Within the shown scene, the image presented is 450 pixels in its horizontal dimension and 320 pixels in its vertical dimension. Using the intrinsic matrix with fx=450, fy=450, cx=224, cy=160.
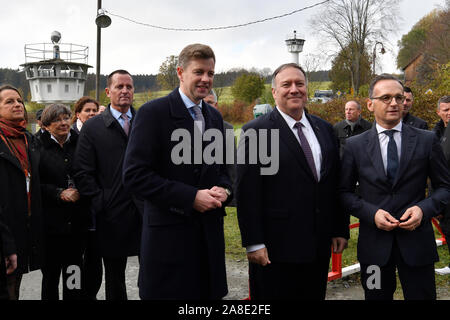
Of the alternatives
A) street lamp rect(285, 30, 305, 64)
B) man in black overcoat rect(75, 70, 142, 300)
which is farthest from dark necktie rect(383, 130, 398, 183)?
street lamp rect(285, 30, 305, 64)

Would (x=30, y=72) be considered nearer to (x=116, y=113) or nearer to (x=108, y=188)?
(x=116, y=113)

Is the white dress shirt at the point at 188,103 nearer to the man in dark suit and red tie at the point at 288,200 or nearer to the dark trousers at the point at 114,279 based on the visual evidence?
the man in dark suit and red tie at the point at 288,200

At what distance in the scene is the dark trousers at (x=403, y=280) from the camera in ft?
10.3

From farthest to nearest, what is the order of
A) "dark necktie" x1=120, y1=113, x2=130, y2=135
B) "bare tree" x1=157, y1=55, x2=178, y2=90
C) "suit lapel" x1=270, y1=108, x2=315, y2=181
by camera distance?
1. "bare tree" x1=157, y1=55, x2=178, y2=90
2. "dark necktie" x1=120, y1=113, x2=130, y2=135
3. "suit lapel" x1=270, y1=108, x2=315, y2=181

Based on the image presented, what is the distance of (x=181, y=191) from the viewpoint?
8.68 ft

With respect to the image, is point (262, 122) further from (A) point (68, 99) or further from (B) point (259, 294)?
(A) point (68, 99)

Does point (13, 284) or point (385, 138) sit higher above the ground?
point (385, 138)

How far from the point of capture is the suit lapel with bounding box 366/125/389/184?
318 cm

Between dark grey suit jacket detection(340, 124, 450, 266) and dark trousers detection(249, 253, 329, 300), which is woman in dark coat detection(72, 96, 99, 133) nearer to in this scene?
dark trousers detection(249, 253, 329, 300)

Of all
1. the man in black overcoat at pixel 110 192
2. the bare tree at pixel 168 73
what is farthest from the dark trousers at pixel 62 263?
the bare tree at pixel 168 73

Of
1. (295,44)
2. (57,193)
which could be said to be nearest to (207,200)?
(57,193)

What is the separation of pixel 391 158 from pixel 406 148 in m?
0.13

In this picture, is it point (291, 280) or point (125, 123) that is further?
point (125, 123)

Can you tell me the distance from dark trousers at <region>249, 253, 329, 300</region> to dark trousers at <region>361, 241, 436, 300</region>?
0.37 m
